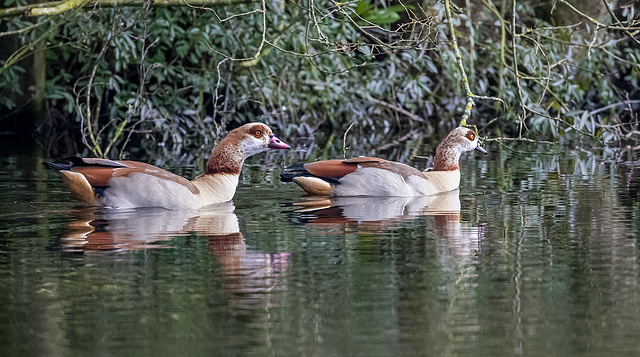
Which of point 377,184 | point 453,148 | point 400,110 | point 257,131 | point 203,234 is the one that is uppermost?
point 400,110

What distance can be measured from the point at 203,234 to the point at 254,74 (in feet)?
35.3

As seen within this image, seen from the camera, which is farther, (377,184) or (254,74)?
(254,74)

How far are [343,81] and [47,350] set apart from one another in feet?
50.5

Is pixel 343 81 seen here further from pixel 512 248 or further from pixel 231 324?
pixel 231 324

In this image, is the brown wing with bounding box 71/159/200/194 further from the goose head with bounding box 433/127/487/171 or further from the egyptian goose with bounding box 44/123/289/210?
the goose head with bounding box 433/127/487/171

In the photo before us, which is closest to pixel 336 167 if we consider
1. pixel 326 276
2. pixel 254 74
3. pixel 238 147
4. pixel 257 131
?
pixel 257 131

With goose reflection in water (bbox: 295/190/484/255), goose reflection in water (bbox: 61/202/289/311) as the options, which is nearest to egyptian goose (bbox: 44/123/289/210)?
goose reflection in water (bbox: 61/202/289/311)

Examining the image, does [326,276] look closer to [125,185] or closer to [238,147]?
[125,185]

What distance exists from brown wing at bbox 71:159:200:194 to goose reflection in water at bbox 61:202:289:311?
296 millimetres

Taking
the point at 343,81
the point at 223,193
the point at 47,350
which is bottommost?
the point at 47,350

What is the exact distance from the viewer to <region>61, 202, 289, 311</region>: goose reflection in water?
21.7ft

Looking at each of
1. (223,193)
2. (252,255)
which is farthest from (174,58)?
(252,255)

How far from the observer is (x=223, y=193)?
10.8 m

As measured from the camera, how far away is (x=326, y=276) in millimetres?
6910
